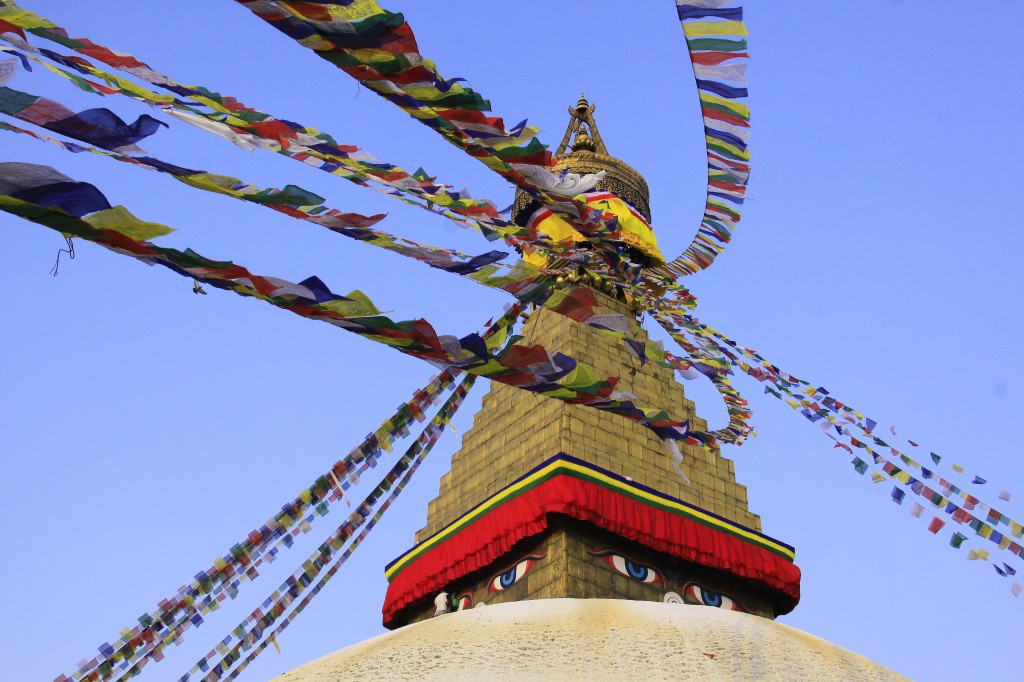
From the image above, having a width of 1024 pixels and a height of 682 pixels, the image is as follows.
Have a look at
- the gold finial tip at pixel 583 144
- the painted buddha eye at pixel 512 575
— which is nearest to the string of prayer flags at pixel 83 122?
the painted buddha eye at pixel 512 575

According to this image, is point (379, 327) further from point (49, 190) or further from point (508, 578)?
point (508, 578)

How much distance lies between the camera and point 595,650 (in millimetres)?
6113

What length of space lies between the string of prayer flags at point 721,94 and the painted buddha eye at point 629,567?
125 inches

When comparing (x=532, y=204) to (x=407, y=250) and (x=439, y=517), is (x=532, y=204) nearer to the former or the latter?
(x=439, y=517)

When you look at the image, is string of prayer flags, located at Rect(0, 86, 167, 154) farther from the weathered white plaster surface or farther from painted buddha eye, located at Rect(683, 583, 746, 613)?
painted buddha eye, located at Rect(683, 583, 746, 613)

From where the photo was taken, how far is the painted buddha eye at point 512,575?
29.3ft

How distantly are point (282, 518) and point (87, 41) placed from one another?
4666 millimetres

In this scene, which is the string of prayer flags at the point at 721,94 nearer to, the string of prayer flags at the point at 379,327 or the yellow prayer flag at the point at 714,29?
the yellow prayer flag at the point at 714,29

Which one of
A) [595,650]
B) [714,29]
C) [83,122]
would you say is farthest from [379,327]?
[714,29]

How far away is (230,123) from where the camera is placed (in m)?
4.61

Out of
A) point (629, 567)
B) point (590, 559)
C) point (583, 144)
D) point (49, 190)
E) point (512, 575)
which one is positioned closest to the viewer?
point (49, 190)

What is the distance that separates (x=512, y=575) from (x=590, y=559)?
78 centimetres

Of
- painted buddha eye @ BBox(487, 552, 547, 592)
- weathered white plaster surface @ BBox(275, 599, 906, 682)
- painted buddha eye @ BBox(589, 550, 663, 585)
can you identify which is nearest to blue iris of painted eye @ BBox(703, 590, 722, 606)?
painted buddha eye @ BBox(589, 550, 663, 585)

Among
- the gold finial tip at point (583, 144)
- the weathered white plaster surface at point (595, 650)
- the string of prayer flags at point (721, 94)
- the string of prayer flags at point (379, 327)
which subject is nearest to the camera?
the string of prayer flags at point (379, 327)
